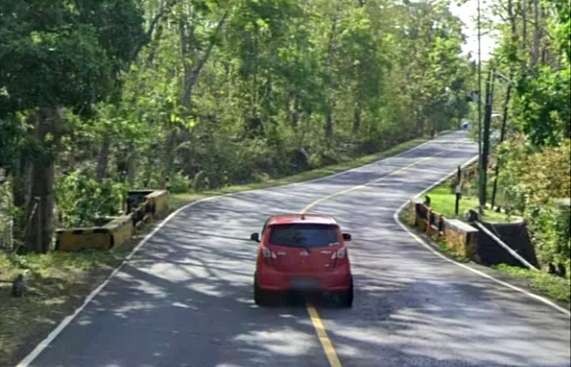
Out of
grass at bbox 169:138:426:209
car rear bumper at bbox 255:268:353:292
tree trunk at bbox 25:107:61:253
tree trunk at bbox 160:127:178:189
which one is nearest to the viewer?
car rear bumper at bbox 255:268:353:292

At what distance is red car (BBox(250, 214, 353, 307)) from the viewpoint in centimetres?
1578

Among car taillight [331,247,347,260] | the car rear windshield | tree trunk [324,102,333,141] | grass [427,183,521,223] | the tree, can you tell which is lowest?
grass [427,183,521,223]

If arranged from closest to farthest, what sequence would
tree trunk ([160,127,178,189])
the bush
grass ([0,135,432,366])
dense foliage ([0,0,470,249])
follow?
grass ([0,135,432,366]) → dense foliage ([0,0,470,249]) → the bush → tree trunk ([160,127,178,189])

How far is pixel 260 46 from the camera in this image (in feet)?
202

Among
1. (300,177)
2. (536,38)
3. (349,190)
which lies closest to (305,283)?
(536,38)

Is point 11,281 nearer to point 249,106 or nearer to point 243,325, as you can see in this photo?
point 243,325

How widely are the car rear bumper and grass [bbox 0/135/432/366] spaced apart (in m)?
3.20

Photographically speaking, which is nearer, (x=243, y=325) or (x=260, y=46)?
(x=243, y=325)

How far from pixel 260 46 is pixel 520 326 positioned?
48.7m

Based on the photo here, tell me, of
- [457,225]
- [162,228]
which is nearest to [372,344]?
[457,225]

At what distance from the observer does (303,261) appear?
15.8 metres

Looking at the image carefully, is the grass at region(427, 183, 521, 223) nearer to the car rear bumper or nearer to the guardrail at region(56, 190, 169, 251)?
the guardrail at region(56, 190, 169, 251)

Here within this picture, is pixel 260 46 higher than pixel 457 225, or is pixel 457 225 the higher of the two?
pixel 260 46

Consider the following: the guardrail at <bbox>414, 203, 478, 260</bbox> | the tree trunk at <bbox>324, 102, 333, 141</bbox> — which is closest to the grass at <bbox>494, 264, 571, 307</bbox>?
the guardrail at <bbox>414, 203, 478, 260</bbox>
